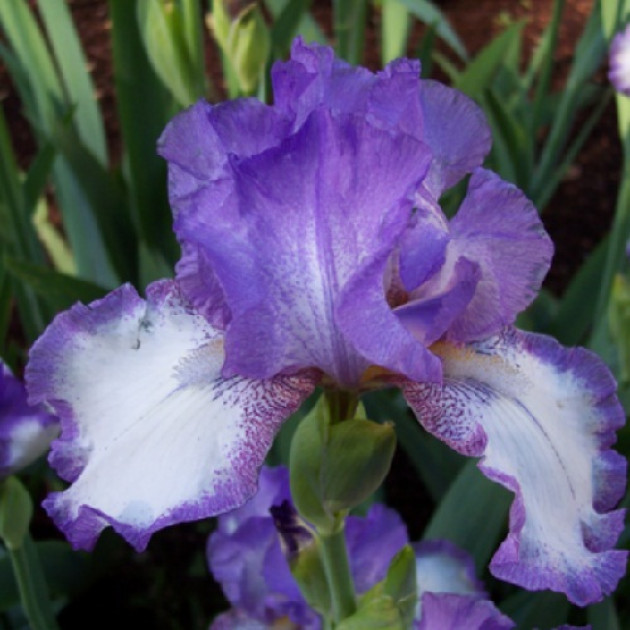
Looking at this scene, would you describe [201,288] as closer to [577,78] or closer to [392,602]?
[392,602]

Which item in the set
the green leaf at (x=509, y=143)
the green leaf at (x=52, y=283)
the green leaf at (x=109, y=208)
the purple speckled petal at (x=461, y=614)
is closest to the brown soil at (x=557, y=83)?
the green leaf at (x=509, y=143)

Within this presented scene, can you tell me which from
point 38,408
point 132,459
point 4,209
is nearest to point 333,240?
point 132,459

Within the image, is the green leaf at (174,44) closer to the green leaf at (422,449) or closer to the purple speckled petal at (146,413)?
the green leaf at (422,449)

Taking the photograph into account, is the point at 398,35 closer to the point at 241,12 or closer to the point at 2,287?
the point at 241,12

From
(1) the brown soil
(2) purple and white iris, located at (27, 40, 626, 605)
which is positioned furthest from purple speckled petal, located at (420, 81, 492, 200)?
(1) the brown soil

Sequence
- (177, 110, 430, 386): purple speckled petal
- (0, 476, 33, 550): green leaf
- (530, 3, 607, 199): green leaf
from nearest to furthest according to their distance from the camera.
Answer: (177, 110, 430, 386): purple speckled petal, (0, 476, 33, 550): green leaf, (530, 3, 607, 199): green leaf

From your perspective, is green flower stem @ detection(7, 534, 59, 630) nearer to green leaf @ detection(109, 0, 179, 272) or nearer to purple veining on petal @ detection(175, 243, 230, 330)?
purple veining on petal @ detection(175, 243, 230, 330)
